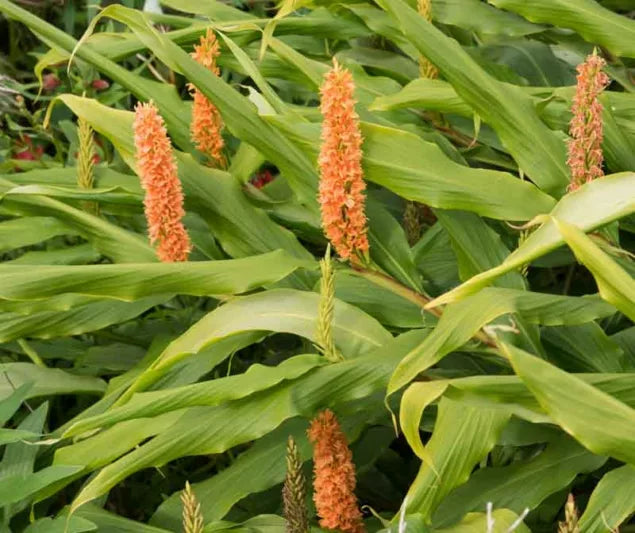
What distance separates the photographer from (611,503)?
1.58 m

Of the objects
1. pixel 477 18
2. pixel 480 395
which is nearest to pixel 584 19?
pixel 477 18

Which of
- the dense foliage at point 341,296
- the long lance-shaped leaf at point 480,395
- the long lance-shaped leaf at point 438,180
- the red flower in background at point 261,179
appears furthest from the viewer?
the red flower in background at point 261,179

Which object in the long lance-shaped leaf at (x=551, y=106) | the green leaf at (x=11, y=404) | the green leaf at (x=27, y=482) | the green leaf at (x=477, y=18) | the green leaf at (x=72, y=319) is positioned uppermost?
the green leaf at (x=477, y=18)

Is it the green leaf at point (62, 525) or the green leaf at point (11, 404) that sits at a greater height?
the green leaf at point (11, 404)

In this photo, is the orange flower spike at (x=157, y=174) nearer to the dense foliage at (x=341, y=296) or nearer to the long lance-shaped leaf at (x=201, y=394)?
the dense foliage at (x=341, y=296)

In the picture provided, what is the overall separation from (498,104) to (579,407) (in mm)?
589

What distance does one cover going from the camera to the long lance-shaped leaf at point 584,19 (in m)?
2.08

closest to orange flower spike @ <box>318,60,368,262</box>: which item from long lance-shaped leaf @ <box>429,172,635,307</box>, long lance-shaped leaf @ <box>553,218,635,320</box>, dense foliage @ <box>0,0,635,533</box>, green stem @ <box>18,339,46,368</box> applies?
dense foliage @ <box>0,0,635,533</box>

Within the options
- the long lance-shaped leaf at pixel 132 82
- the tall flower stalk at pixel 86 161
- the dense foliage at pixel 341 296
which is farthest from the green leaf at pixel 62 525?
the long lance-shaped leaf at pixel 132 82

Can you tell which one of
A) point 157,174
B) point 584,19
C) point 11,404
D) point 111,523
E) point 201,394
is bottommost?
point 111,523

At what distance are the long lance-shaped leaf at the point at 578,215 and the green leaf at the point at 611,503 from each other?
0.94 feet

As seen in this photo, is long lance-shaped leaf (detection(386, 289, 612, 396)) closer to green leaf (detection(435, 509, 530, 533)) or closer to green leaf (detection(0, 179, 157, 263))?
green leaf (detection(435, 509, 530, 533))

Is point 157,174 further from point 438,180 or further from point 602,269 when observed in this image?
point 602,269

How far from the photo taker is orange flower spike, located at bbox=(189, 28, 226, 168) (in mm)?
1944
